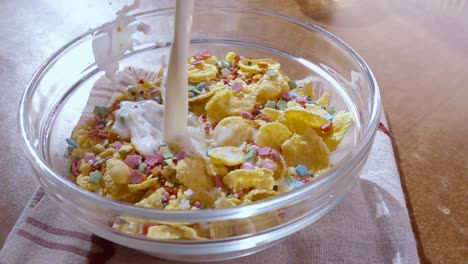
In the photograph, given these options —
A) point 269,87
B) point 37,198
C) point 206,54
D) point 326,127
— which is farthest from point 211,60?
point 37,198

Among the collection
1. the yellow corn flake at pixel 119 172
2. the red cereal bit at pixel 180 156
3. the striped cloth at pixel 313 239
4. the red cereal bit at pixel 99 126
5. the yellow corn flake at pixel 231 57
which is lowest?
the striped cloth at pixel 313 239

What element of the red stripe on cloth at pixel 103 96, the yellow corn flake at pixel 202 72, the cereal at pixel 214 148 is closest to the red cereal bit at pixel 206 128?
the cereal at pixel 214 148

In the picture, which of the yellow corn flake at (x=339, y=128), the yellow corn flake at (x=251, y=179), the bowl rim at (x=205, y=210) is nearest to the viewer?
the bowl rim at (x=205, y=210)

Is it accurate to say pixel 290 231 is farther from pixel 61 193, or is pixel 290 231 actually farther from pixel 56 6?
pixel 56 6

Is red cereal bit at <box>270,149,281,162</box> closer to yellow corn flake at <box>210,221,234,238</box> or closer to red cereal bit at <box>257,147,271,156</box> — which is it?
red cereal bit at <box>257,147,271,156</box>

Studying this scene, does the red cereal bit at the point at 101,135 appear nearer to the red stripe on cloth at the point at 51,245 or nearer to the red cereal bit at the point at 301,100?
the red stripe on cloth at the point at 51,245

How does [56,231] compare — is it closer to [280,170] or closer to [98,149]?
[98,149]
